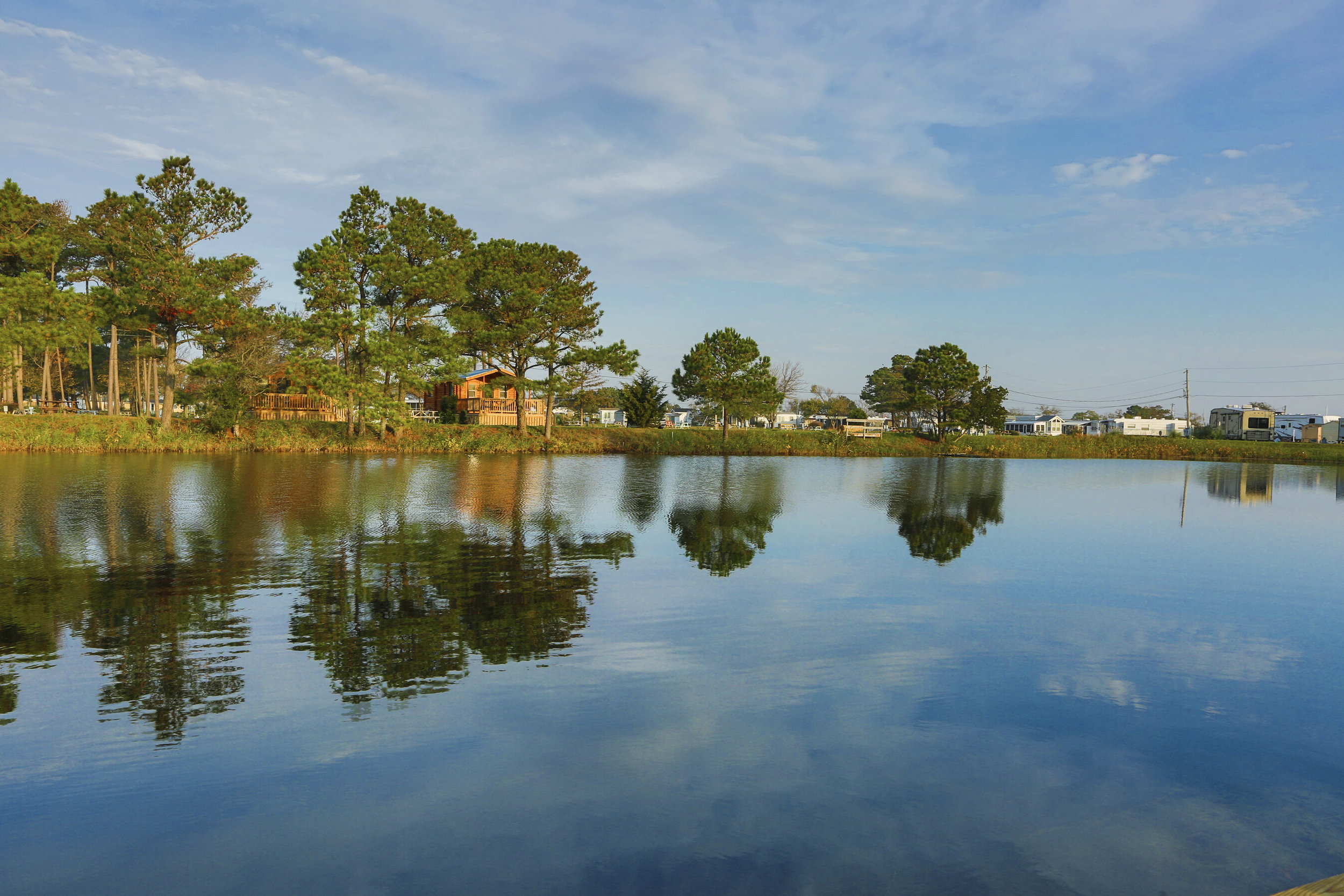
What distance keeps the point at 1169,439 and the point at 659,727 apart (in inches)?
3310

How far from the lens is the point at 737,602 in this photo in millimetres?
12164

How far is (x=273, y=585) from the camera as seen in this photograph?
12344 millimetres

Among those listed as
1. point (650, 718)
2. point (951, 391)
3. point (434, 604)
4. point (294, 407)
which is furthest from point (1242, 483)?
point (294, 407)

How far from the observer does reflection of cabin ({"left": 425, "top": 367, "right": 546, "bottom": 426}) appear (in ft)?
217

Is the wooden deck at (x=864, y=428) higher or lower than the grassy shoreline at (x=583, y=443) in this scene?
higher

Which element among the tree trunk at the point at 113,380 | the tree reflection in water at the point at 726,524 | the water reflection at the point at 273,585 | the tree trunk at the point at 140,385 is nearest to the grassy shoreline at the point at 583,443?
the tree trunk at the point at 113,380

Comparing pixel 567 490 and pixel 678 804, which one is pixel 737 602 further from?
pixel 567 490

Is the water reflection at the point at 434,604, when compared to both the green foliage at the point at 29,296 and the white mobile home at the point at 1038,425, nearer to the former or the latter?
the green foliage at the point at 29,296

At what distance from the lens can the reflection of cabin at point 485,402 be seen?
66000mm

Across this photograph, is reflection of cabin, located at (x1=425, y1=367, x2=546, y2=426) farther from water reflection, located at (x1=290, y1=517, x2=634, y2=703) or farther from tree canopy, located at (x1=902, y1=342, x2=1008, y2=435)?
water reflection, located at (x1=290, y1=517, x2=634, y2=703)

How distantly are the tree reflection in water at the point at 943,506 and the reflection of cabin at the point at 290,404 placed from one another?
1599 inches

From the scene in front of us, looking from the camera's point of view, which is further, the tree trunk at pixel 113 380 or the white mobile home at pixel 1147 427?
the white mobile home at pixel 1147 427

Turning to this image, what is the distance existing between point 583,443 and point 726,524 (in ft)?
128

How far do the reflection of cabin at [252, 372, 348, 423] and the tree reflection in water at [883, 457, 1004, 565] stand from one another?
40624mm
